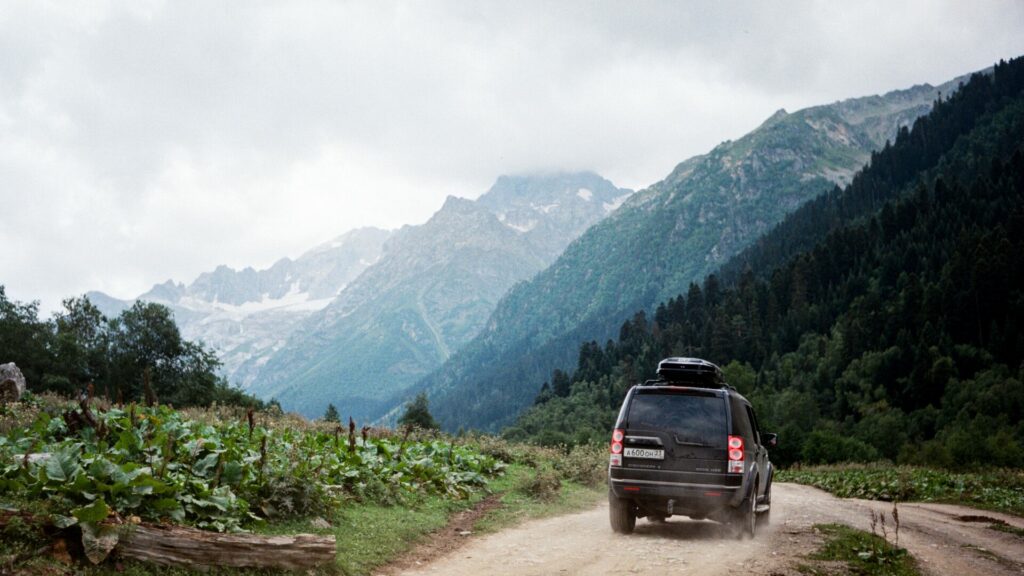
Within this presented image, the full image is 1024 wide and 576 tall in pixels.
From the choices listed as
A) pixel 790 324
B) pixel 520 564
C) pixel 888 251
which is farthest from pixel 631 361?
pixel 520 564

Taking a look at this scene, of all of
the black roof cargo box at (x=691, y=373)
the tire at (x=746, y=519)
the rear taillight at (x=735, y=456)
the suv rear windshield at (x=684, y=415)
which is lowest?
the tire at (x=746, y=519)

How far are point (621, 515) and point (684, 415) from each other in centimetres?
238

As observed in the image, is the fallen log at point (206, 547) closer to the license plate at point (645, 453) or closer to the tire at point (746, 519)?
the license plate at point (645, 453)

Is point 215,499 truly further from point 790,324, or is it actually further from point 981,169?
point 981,169

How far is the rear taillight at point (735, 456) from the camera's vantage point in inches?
502

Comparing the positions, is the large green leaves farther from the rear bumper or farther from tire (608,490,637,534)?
the rear bumper

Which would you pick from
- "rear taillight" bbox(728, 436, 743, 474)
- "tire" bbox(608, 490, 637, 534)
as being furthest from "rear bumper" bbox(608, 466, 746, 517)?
"tire" bbox(608, 490, 637, 534)

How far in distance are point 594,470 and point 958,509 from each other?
1151cm

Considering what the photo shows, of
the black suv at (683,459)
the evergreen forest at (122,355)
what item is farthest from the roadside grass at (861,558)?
the evergreen forest at (122,355)

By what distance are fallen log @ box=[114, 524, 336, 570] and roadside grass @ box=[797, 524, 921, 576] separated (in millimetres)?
7238

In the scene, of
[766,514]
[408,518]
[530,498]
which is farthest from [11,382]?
[766,514]

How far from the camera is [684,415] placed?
43.4ft

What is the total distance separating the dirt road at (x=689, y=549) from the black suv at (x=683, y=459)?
62 cm

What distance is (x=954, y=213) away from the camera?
14588cm
